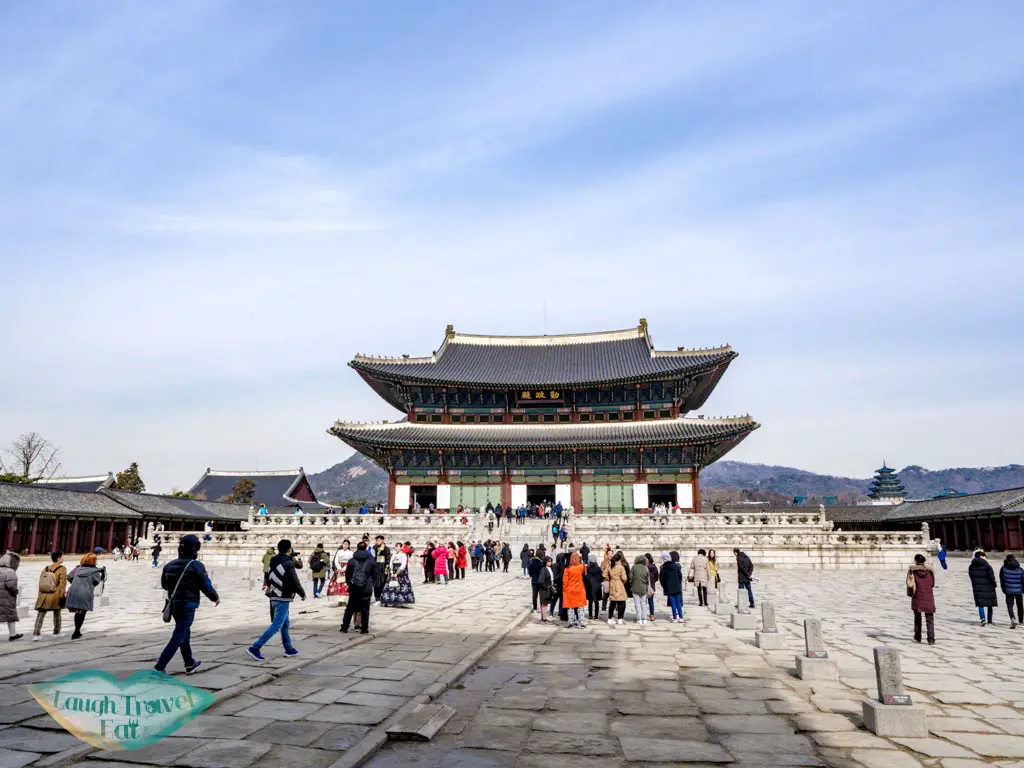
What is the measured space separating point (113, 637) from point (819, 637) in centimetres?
1120

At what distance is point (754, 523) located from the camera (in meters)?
32.0

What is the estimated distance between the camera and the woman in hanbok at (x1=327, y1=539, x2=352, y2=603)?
1572cm

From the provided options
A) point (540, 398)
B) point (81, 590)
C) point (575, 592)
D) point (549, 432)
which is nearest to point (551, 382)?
point (540, 398)

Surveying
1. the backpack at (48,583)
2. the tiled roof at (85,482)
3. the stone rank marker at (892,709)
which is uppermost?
the tiled roof at (85,482)

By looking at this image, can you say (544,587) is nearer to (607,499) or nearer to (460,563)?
(460,563)

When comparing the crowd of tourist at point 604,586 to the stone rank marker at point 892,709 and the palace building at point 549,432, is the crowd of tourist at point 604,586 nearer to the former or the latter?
the stone rank marker at point 892,709

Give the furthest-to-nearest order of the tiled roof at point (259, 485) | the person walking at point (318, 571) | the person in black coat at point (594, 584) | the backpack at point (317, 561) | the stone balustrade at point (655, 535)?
the tiled roof at point (259, 485)
the stone balustrade at point (655, 535)
the backpack at point (317, 561)
the person walking at point (318, 571)
the person in black coat at point (594, 584)

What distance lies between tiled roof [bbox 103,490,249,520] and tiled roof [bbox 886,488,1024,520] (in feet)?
154

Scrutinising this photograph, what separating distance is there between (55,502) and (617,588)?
3384 cm

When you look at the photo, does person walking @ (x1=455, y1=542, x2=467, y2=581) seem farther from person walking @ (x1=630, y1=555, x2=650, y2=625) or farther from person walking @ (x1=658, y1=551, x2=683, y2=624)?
person walking @ (x1=658, y1=551, x2=683, y2=624)

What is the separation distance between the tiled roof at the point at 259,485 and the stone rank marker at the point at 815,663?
197ft

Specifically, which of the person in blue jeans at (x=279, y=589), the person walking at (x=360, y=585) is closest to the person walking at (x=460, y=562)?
the person walking at (x=360, y=585)

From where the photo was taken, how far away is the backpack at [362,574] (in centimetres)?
1195

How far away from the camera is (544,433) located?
148ft
